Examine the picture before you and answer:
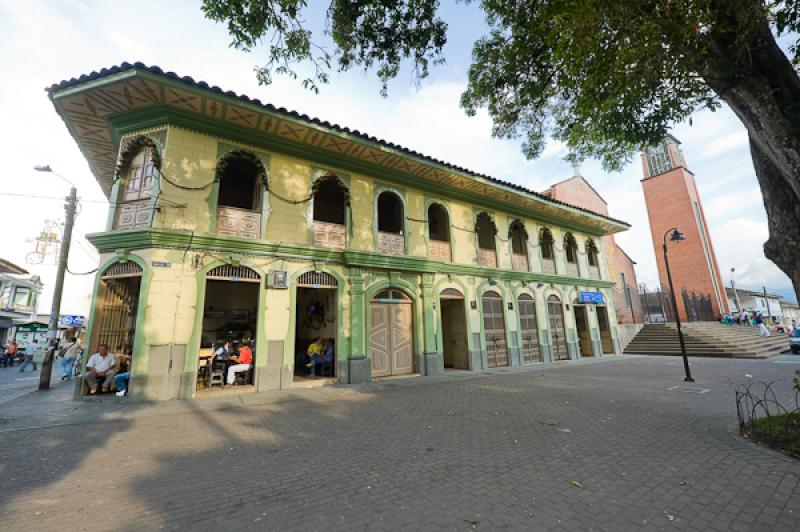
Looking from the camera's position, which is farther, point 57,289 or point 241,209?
point 57,289

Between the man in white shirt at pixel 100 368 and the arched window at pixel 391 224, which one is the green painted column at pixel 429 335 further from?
the man in white shirt at pixel 100 368

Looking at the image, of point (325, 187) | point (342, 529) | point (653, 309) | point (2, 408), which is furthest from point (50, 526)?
point (653, 309)

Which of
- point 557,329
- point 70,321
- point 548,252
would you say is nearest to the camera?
point 557,329

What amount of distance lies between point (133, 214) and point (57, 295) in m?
5.43

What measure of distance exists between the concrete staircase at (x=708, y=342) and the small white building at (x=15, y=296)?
46.1 metres

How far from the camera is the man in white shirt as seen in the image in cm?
817

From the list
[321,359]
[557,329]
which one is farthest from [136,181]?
[557,329]

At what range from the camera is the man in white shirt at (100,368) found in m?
8.17

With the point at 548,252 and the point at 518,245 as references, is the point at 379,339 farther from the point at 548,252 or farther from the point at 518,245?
the point at 548,252

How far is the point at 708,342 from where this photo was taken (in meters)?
17.3

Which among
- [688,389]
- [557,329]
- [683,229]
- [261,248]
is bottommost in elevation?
[688,389]

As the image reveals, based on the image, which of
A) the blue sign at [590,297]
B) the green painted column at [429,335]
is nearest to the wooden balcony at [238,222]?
the green painted column at [429,335]

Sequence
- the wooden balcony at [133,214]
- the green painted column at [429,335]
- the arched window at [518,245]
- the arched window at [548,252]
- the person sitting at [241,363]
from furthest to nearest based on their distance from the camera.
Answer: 1. the arched window at [548,252]
2. the arched window at [518,245]
3. the green painted column at [429,335]
4. the person sitting at [241,363]
5. the wooden balcony at [133,214]

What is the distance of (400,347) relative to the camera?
11.6 metres
